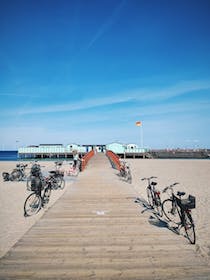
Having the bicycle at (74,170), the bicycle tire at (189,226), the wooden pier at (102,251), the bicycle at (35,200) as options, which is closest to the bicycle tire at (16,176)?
the bicycle at (74,170)

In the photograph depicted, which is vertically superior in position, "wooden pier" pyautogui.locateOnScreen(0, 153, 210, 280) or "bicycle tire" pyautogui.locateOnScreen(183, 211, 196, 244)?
"bicycle tire" pyautogui.locateOnScreen(183, 211, 196, 244)

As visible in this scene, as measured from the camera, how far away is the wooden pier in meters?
3.44

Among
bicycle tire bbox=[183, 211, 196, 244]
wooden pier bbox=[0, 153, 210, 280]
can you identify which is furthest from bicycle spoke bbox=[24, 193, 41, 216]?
bicycle tire bbox=[183, 211, 196, 244]

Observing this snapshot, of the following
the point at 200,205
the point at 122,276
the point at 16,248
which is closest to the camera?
the point at 122,276

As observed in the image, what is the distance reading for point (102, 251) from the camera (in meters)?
4.17

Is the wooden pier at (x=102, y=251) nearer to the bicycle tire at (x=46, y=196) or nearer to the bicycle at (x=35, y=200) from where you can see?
the bicycle at (x=35, y=200)

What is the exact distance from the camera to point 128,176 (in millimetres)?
13242

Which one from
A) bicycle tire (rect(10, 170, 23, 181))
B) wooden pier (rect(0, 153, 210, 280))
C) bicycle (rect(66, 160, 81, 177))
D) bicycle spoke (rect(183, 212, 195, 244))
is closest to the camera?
wooden pier (rect(0, 153, 210, 280))

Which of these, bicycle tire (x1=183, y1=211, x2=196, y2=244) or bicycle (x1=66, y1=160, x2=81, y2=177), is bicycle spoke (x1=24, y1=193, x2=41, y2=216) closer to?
bicycle tire (x1=183, y1=211, x2=196, y2=244)

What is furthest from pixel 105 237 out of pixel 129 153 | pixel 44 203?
pixel 129 153

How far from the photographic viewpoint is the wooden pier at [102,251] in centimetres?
344

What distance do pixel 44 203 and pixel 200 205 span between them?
244 inches

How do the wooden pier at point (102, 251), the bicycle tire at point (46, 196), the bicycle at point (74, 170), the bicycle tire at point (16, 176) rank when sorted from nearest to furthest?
the wooden pier at point (102, 251), the bicycle tire at point (46, 196), the bicycle tire at point (16, 176), the bicycle at point (74, 170)

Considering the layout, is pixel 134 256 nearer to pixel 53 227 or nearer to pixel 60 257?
pixel 60 257
